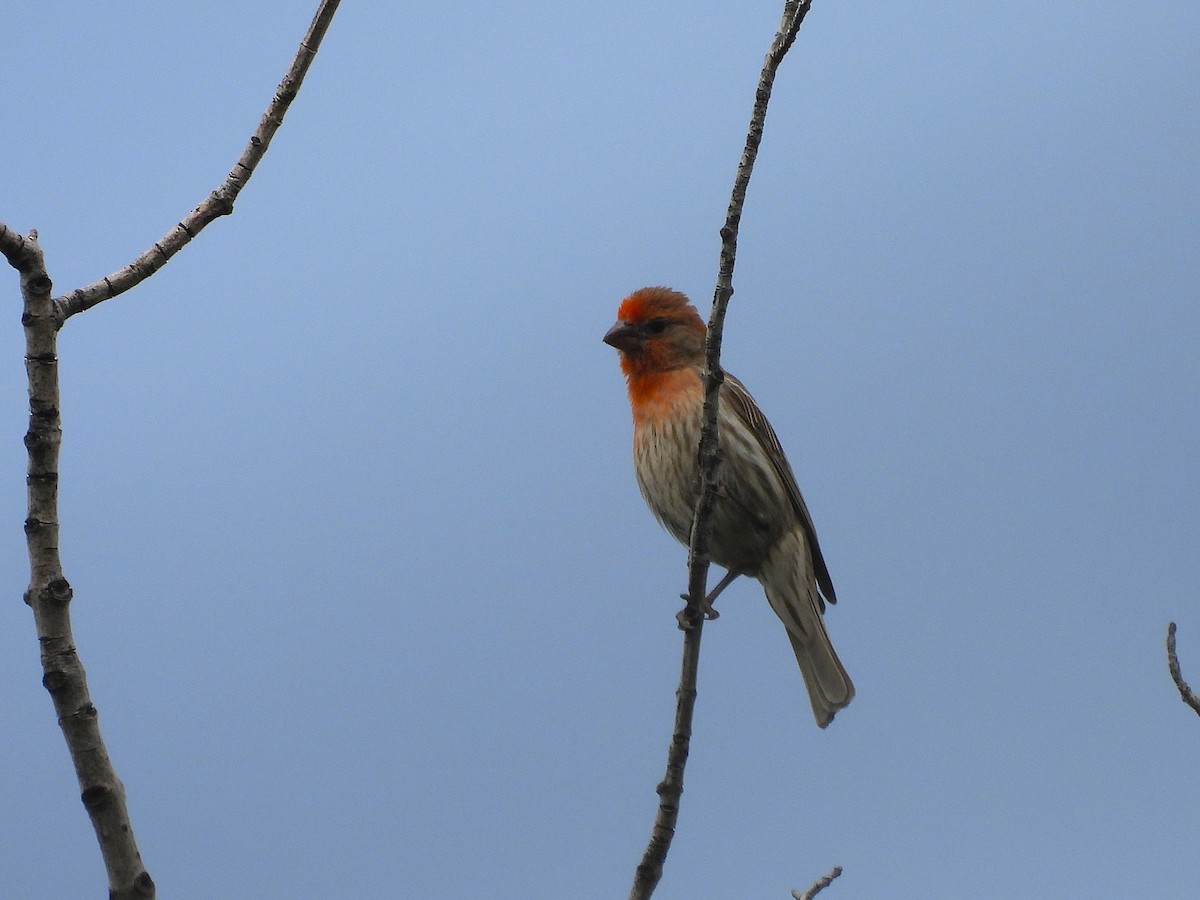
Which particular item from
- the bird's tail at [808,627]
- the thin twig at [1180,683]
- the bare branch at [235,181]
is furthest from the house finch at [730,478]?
the bare branch at [235,181]

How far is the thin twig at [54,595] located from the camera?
1810 millimetres

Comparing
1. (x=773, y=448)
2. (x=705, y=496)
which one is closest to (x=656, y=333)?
(x=773, y=448)

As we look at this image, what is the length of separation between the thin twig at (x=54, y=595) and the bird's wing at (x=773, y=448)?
299cm

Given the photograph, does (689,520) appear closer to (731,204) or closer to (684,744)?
(684,744)

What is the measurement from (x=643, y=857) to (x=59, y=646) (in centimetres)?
145

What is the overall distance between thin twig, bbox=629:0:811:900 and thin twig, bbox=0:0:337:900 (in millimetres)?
1269

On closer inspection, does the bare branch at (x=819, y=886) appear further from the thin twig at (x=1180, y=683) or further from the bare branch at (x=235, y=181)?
the bare branch at (x=235, y=181)

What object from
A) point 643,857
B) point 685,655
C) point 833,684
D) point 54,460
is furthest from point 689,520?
point 54,460

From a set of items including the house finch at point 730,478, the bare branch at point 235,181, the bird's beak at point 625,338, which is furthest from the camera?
the bird's beak at point 625,338

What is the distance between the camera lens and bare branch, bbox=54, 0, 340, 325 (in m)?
2.15

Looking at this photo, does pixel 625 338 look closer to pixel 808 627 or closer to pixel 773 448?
pixel 773 448

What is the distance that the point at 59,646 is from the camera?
72.0 inches

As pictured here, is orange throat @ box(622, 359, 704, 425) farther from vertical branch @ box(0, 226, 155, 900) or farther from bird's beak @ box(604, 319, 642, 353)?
vertical branch @ box(0, 226, 155, 900)

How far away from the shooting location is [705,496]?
311cm
